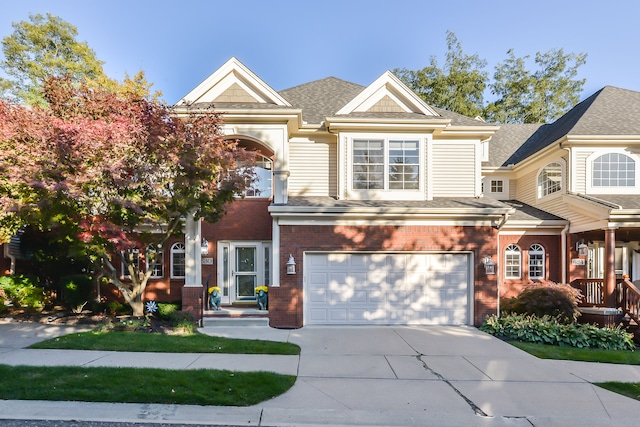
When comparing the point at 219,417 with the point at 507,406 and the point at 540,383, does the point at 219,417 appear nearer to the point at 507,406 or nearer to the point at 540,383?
the point at 507,406

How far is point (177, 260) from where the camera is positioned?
12.7 meters

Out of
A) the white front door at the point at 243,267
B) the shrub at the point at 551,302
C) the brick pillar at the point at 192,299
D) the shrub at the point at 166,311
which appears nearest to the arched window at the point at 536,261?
the shrub at the point at 551,302

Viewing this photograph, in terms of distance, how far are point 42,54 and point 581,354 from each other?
37.5 meters

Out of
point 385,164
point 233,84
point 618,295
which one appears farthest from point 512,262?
point 233,84

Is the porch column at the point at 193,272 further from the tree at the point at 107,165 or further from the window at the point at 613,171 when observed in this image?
the window at the point at 613,171

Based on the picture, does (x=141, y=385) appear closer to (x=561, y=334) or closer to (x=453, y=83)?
(x=561, y=334)

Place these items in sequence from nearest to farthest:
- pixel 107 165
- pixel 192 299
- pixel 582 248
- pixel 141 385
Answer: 1. pixel 141 385
2. pixel 107 165
3. pixel 192 299
4. pixel 582 248

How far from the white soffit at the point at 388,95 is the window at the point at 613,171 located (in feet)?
21.8

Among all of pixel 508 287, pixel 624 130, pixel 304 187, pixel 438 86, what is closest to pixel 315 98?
pixel 304 187

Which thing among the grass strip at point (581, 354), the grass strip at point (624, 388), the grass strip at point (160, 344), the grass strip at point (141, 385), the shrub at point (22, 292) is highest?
the shrub at point (22, 292)

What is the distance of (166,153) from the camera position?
8711mm

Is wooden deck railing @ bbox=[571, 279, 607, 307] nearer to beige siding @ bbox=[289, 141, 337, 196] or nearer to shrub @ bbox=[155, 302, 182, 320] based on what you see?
beige siding @ bbox=[289, 141, 337, 196]

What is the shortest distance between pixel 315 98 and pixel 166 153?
23.6ft

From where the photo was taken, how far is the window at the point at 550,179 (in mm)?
14477
